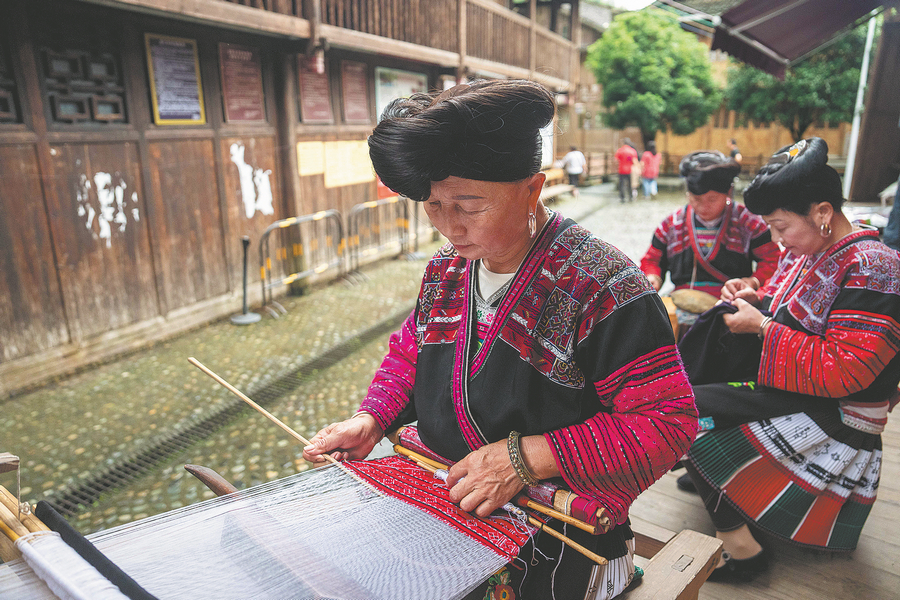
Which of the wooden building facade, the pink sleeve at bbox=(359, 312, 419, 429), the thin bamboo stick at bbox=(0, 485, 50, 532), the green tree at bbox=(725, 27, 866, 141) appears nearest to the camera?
the thin bamboo stick at bbox=(0, 485, 50, 532)

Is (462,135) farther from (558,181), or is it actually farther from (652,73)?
(652,73)

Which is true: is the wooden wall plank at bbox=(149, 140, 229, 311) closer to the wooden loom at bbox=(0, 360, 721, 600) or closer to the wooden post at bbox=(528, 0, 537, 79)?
the wooden loom at bbox=(0, 360, 721, 600)

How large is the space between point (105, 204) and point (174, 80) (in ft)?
4.61

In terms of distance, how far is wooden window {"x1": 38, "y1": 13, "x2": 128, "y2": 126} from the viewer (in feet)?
15.0

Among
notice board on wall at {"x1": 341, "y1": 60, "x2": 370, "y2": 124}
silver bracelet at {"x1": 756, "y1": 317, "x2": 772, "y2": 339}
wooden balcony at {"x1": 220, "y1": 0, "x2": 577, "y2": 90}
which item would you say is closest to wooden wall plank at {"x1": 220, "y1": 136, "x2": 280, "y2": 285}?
wooden balcony at {"x1": 220, "y1": 0, "x2": 577, "y2": 90}

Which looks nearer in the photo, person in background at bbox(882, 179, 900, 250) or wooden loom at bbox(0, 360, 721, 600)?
wooden loom at bbox(0, 360, 721, 600)

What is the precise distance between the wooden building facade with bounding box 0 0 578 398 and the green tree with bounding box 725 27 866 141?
12.4m

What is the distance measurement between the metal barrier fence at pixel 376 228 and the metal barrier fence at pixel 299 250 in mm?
242

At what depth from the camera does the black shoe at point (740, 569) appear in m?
2.17

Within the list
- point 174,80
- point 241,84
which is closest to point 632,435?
point 174,80

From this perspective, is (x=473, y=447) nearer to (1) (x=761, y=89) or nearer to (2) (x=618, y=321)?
(2) (x=618, y=321)

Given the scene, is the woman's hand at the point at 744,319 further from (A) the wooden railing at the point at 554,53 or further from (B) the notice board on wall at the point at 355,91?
(A) the wooden railing at the point at 554,53

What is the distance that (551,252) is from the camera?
141cm

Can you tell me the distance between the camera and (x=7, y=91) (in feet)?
14.2
